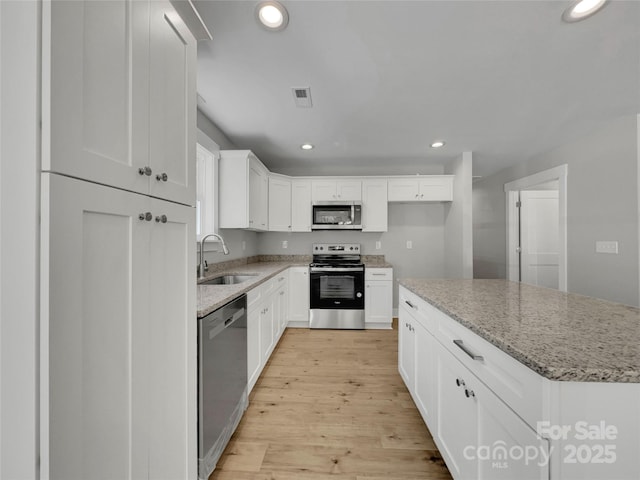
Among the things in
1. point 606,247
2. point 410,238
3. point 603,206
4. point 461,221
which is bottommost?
point 606,247

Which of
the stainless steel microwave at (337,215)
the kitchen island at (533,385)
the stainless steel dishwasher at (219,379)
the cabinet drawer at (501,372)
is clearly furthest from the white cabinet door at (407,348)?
the stainless steel microwave at (337,215)

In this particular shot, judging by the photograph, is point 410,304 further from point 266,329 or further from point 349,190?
point 349,190

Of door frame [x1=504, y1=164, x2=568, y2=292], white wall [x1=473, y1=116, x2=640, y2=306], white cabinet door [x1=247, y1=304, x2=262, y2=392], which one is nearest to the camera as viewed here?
white cabinet door [x1=247, y1=304, x2=262, y2=392]

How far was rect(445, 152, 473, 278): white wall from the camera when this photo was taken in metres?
3.75

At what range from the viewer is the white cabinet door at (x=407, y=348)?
1902mm

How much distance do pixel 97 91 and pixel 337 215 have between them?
3.45 meters

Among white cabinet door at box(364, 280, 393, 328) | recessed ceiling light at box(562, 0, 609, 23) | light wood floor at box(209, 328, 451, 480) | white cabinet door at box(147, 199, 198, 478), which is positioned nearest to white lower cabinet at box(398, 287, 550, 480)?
light wood floor at box(209, 328, 451, 480)

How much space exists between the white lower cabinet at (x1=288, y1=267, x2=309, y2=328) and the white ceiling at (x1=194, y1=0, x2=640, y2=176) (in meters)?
1.70

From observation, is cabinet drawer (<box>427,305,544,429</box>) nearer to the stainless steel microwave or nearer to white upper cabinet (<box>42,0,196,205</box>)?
white upper cabinet (<box>42,0,196,205</box>)

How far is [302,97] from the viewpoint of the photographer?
2305mm

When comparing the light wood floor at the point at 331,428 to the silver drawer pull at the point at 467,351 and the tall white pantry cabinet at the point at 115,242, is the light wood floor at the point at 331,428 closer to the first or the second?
the tall white pantry cabinet at the point at 115,242

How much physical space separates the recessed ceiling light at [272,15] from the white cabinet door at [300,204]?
2614mm

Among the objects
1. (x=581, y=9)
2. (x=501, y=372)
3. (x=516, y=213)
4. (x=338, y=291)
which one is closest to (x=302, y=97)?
(x=581, y=9)

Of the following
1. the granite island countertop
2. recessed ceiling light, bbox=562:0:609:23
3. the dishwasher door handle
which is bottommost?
the dishwasher door handle
